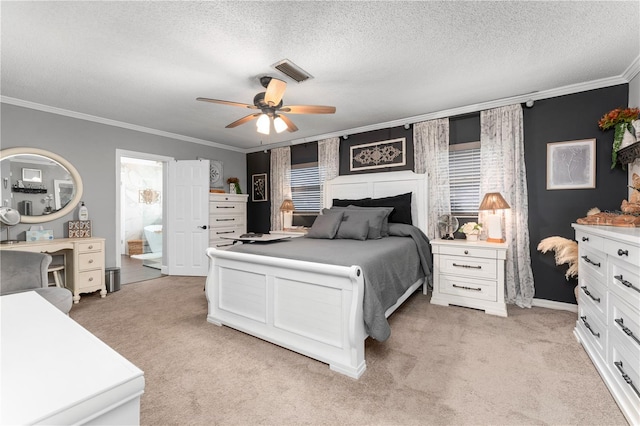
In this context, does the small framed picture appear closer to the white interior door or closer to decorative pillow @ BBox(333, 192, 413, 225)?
the white interior door

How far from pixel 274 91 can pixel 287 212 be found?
2.94m

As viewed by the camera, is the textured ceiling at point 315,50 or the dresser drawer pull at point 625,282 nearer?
the dresser drawer pull at point 625,282

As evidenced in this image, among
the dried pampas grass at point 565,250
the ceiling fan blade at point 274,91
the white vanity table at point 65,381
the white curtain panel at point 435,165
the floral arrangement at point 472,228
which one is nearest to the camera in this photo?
the white vanity table at point 65,381

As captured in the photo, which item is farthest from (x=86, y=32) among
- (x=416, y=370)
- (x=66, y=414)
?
(x=416, y=370)

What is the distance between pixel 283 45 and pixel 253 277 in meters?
1.88

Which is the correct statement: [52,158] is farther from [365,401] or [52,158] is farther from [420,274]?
[420,274]

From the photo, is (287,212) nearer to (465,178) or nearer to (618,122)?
(465,178)

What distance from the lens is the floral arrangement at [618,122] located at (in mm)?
2621

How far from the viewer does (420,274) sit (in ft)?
11.2

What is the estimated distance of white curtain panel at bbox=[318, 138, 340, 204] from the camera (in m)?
4.79

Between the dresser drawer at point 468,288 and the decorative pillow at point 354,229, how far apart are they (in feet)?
3.34

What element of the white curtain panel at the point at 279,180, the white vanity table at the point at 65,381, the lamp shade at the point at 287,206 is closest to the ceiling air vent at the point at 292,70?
the white vanity table at the point at 65,381

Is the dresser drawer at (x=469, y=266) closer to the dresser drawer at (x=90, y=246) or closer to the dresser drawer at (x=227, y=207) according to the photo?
the dresser drawer at (x=227, y=207)

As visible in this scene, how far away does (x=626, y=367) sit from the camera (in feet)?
5.36
